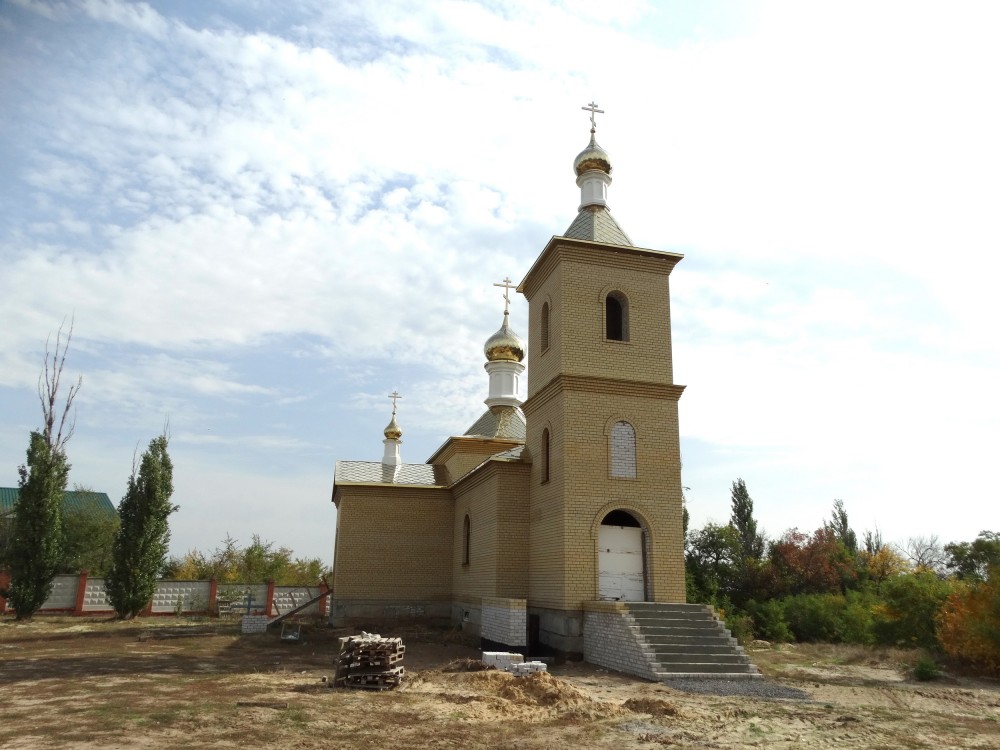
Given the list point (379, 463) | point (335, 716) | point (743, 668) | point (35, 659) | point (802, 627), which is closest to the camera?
point (335, 716)

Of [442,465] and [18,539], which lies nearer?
[18,539]

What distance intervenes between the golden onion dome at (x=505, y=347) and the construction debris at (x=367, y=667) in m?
13.7

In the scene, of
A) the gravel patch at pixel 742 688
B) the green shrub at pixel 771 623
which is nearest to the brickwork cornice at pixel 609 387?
the gravel patch at pixel 742 688

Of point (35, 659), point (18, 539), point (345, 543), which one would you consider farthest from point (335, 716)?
point (18, 539)

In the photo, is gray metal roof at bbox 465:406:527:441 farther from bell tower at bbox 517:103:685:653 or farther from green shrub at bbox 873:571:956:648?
green shrub at bbox 873:571:956:648

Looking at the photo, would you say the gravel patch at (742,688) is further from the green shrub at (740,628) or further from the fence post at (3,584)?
the fence post at (3,584)

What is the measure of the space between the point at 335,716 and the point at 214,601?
63.9 feet

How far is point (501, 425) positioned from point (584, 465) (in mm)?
8035

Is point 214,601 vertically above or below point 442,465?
below

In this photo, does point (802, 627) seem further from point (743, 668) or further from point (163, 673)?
point (163, 673)

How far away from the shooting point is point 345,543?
2002cm

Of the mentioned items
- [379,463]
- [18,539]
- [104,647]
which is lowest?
[104,647]

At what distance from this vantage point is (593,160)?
16984 mm

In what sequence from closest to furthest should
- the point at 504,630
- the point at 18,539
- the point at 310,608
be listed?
1. the point at 504,630
2. the point at 18,539
3. the point at 310,608
